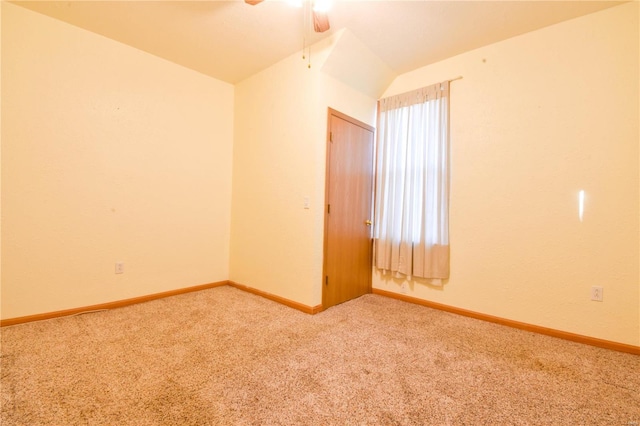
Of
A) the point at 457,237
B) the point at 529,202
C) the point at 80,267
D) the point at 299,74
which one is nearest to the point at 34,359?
the point at 80,267

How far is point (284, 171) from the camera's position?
114 inches

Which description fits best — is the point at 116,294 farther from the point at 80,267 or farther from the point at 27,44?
the point at 27,44

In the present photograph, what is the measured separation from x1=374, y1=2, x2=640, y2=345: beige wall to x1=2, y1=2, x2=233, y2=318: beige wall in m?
2.94

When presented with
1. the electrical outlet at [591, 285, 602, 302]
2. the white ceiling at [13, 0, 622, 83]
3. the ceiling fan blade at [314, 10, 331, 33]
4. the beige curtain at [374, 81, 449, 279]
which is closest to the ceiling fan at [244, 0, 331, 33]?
the ceiling fan blade at [314, 10, 331, 33]

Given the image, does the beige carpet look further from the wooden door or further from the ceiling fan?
the ceiling fan

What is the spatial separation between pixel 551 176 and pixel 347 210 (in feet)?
6.08

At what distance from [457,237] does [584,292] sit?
3.31ft

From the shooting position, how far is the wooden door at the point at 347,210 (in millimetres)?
2768

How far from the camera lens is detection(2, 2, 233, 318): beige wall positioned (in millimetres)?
2191

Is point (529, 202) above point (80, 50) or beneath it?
beneath

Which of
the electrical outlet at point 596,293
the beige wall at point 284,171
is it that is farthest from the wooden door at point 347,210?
the electrical outlet at point 596,293

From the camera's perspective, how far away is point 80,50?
2438 millimetres

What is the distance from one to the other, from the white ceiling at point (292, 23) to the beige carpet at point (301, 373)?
8.69 ft

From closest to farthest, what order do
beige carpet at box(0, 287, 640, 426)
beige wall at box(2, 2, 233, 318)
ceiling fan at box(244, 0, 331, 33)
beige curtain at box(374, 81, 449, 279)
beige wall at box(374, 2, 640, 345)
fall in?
beige carpet at box(0, 287, 640, 426)
ceiling fan at box(244, 0, 331, 33)
beige wall at box(374, 2, 640, 345)
beige wall at box(2, 2, 233, 318)
beige curtain at box(374, 81, 449, 279)
